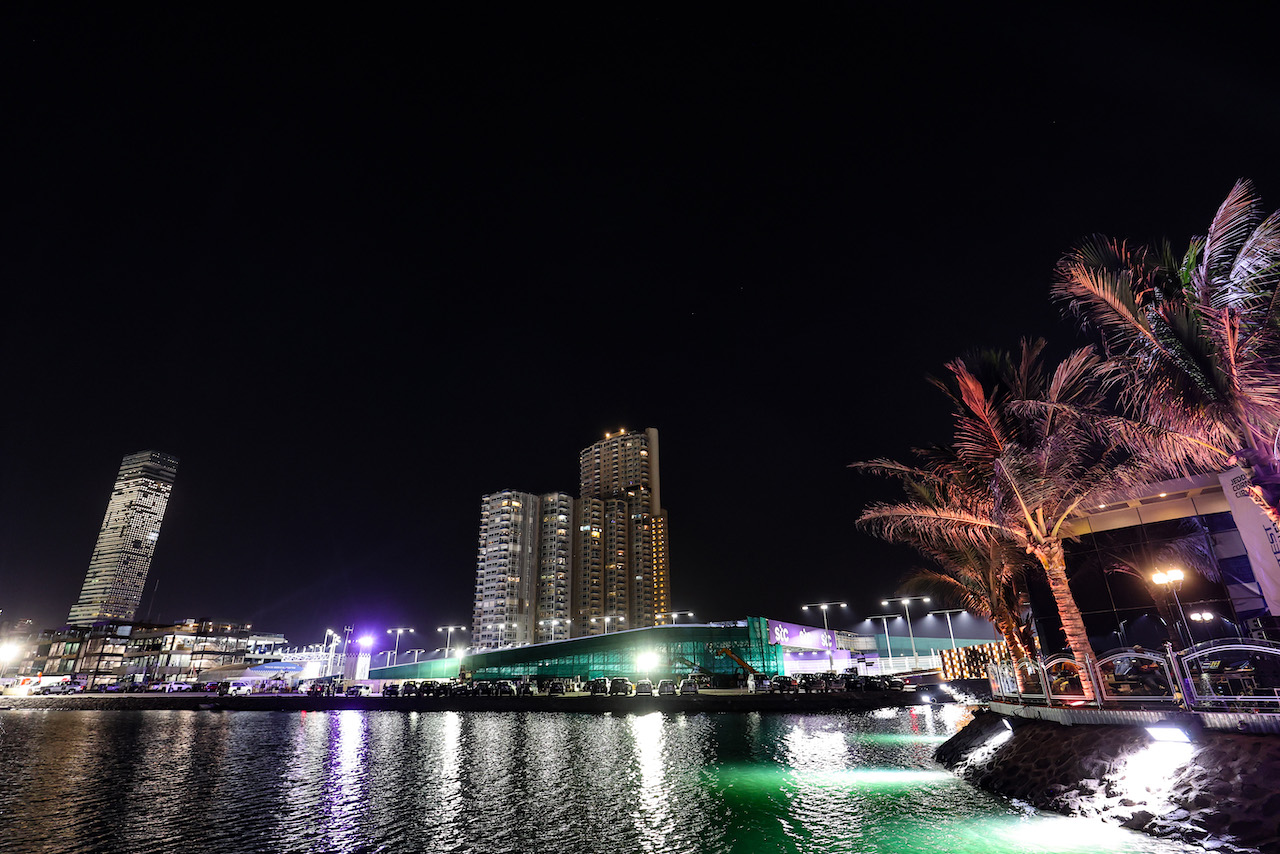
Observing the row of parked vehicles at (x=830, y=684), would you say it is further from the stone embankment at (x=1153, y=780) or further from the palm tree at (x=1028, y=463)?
the stone embankment at (x=1153, y=780)

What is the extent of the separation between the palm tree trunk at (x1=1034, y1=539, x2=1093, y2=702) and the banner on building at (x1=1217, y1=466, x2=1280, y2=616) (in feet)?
37.3

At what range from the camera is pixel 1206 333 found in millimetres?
12320

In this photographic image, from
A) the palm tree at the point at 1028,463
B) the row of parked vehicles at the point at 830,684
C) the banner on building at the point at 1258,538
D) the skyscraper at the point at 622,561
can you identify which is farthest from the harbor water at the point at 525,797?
the skyscraper at the point at 622,561

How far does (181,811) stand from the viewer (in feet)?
47.5

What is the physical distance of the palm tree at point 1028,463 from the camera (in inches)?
654

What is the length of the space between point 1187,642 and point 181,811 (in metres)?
36.4

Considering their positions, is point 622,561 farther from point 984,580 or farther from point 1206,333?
point 1206,333

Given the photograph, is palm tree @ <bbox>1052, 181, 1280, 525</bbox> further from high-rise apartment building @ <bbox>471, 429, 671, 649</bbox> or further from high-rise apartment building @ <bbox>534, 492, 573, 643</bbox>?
high-rise apartment building @ <bbox>534, 492, 573, 643</bbox>

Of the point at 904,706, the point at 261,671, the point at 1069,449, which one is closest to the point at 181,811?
the point at 1069,449

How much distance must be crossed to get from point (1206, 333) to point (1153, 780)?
8.67m

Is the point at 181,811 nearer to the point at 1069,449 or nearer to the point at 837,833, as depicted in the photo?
the point at 837,833

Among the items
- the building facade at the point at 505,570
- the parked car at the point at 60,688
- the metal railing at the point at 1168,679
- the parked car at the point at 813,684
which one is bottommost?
the parked car at the point at 813,684

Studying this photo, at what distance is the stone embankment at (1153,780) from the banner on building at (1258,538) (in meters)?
14.7

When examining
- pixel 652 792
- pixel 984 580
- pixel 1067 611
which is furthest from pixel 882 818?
pixel 984 580
